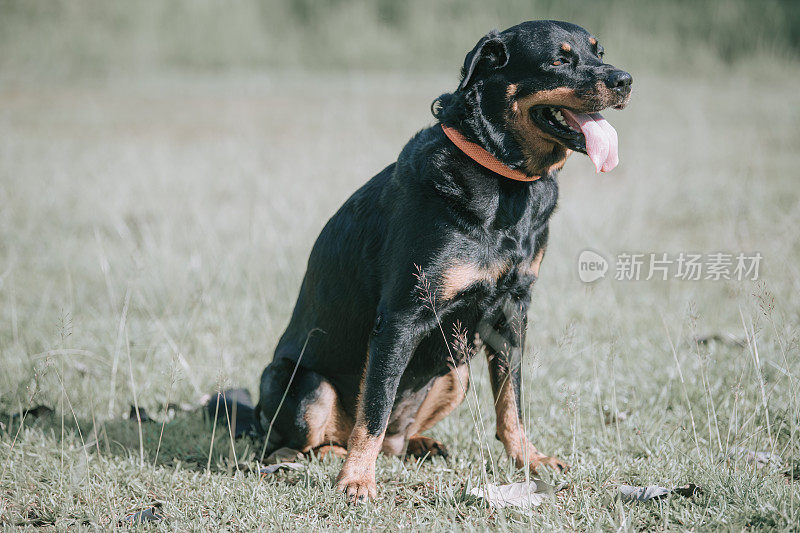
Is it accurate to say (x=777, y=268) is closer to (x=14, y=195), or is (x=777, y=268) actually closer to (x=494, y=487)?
(x=494, y=487)

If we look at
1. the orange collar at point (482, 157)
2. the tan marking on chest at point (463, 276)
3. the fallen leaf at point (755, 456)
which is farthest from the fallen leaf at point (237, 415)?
the fallen leaf at point (755, 456)

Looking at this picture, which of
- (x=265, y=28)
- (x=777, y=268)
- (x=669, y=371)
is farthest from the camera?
(x=265, y=28)

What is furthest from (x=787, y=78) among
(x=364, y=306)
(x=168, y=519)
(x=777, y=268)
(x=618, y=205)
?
(x=168, y=519)

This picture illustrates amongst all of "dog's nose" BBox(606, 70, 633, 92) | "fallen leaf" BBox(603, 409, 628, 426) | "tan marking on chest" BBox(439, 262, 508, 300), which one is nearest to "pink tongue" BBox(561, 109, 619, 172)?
"dog's nose" BBox(606, 70, 633, 92)

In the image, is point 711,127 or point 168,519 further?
Result: point 711,127

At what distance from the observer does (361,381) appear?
2.73 m

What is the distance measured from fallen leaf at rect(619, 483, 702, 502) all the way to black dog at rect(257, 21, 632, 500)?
16.1 inches

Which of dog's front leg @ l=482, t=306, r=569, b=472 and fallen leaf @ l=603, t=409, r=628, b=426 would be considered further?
fallen leaf @ l=603, t=409, r=628, b=426

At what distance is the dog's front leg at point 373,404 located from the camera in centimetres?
252

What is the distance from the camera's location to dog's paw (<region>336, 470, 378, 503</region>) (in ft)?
8.26

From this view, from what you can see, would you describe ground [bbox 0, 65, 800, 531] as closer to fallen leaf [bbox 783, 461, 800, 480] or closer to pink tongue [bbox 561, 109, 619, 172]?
fallen leaf [bbox 783, 461, 800, 480]

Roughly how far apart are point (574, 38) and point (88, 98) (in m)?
11.0

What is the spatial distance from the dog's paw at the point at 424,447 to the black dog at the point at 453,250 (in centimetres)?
23

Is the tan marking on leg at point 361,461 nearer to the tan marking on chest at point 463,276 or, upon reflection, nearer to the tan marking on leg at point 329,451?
the tan marking on leg at point 329,451
